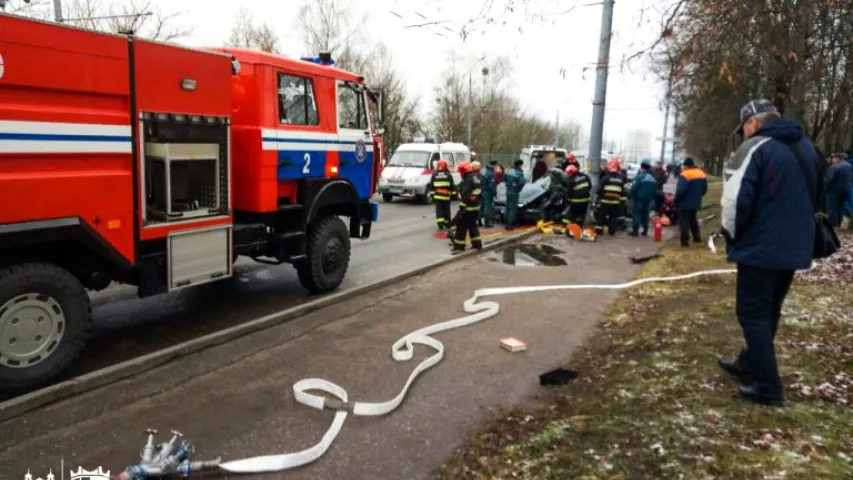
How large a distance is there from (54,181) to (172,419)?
1.90 meters

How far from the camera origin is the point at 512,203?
14773mm

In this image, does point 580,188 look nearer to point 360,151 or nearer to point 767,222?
point 360,151

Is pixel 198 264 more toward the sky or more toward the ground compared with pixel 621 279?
more toward the sky

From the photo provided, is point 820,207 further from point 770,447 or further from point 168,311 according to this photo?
point 168,311

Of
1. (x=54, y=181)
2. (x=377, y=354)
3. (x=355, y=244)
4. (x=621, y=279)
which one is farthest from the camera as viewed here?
(x=355, y=244)

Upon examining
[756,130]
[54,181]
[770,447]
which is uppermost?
[756,130]

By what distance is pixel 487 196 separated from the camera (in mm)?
15453

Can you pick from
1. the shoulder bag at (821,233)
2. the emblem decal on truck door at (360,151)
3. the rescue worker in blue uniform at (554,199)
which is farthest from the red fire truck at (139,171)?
the rescue worker in blue uniform at (554,199)

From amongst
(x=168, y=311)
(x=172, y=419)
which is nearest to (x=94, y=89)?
(x=172, y=419)

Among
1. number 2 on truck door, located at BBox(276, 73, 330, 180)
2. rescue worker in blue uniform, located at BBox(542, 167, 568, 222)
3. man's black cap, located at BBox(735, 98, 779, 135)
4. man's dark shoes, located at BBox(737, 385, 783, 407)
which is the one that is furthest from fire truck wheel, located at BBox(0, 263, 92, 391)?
rescue worker in blue uniform, located at BBox(542, 167, 568, 222)

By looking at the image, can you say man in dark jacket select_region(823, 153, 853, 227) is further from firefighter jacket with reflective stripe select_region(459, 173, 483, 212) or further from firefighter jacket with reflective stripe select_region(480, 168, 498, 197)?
firefighter jacket with reflective stripe select_region(459, 173, 483, 212)

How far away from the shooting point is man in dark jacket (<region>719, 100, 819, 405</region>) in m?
3.88

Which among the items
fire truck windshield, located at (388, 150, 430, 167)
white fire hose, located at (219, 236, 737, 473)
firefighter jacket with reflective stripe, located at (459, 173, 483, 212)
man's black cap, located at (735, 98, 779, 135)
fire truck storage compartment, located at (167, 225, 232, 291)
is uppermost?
man's black cap, located at (735, 98, 779, 135)

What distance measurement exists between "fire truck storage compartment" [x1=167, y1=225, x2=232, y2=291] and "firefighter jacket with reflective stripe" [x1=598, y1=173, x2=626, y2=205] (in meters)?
9.81
